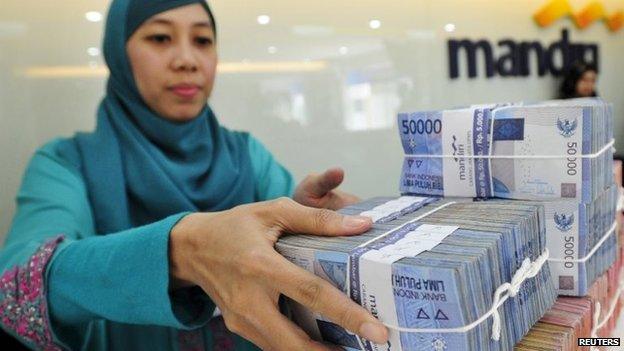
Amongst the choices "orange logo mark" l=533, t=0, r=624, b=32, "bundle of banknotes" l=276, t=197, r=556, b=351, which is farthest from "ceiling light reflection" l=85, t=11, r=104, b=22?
"orange logo mark" l=533, t=0, r=624, b=32

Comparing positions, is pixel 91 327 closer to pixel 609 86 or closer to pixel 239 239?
pixel 239 239

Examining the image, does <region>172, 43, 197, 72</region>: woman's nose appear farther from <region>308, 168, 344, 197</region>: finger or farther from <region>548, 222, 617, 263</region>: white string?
<region>548, 222, 617, 263</region>: white string

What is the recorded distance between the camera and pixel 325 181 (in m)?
0.87

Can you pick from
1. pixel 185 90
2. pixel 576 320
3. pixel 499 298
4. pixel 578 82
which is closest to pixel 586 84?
pixel 578 82

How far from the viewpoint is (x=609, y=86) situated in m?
3.18

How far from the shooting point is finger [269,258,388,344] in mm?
400

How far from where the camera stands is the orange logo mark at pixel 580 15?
8.66 feet

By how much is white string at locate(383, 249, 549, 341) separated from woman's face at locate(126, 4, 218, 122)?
76cm

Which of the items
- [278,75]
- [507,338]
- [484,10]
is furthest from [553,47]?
[507,338]

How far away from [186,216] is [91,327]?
391 millimetres

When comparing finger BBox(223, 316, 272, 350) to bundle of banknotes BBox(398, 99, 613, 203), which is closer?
finger BBox(223, 316, 272, 350)

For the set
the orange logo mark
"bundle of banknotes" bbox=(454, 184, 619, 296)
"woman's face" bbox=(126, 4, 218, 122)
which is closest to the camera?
"bundle of banknotes" bbox=(454, 184, 619, 296)

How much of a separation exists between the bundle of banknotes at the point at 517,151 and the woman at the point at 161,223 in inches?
8.6

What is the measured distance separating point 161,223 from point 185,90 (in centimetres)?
57
